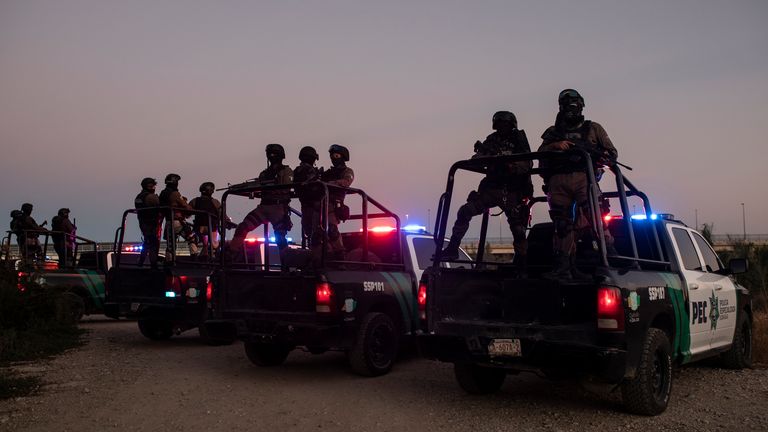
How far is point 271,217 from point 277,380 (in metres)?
2.62

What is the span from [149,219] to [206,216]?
43.7 inches

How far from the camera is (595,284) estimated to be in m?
5.57

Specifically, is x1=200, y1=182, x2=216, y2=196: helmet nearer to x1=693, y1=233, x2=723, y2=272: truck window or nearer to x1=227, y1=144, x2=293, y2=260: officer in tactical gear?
x1=227, y1=144, x2=293, y2=260: officer in tactical gear

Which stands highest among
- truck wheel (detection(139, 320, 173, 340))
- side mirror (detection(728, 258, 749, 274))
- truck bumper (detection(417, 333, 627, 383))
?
side mirror (detection(728, 258, 749, 274))

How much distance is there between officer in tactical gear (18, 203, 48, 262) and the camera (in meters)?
15.9

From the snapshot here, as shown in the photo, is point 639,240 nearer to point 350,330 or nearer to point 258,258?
point 350,330

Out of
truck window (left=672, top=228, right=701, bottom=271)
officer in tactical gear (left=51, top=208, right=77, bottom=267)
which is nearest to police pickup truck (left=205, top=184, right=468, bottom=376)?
truck window (left=672, top=228, right=701, bottom=271)

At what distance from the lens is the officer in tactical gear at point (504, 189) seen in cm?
730

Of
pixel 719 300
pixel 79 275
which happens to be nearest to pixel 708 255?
pixel 719 300

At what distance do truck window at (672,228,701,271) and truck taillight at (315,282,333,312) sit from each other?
3.70m

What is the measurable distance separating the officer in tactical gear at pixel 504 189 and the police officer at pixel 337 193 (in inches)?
73.9

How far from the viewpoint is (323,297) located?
7.66 metres

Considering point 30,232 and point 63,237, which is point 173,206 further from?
point 30,232

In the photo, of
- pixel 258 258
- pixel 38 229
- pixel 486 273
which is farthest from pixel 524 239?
pixel 38 229
